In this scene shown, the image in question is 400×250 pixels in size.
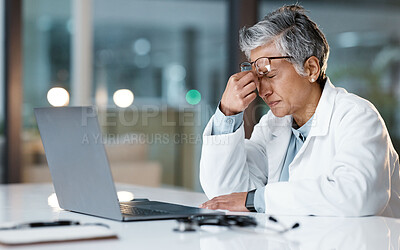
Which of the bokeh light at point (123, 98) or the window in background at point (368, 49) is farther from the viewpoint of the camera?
the bokeh light at point (123, 98)

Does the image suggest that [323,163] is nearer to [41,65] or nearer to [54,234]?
[54,234]

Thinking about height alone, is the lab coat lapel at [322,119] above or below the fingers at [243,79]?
below

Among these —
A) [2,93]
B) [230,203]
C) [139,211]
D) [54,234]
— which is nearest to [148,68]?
[2,93]

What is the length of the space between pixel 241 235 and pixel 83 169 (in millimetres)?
448

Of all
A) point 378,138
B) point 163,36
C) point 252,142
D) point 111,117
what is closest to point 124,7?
point 163,36

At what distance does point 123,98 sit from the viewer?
A: 6305mm

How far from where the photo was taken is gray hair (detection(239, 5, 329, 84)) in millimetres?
2049

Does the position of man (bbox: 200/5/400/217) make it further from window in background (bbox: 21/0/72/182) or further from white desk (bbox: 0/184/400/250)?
window in background (bbox: 21/0/72/182)

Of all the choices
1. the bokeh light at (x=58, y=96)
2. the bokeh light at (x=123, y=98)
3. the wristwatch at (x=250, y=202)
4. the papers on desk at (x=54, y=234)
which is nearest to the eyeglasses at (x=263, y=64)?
the wristwatch at (x=250, y=202)

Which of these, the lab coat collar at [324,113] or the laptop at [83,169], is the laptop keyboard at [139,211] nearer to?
the laptop at [83,169]

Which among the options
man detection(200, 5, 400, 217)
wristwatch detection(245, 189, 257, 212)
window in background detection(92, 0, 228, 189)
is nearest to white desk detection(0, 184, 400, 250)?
wristwatch detection(245, 189, 257, 212)

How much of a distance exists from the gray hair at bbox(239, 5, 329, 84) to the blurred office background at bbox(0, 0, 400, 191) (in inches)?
51.7

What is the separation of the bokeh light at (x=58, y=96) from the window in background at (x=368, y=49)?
7.02 ft

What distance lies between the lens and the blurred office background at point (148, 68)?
4.35 metres
